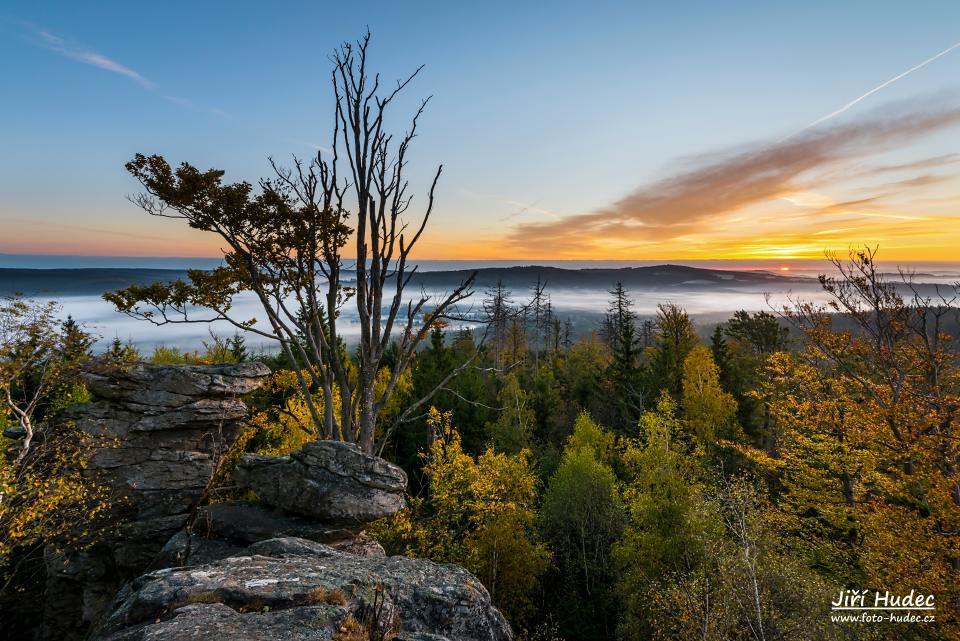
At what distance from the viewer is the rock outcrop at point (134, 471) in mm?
14578

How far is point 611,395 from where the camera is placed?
38.5m

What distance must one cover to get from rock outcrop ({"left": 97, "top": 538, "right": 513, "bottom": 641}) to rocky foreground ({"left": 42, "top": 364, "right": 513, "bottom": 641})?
0.06 feet


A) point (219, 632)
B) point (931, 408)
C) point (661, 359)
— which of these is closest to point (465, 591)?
point (219, 632)

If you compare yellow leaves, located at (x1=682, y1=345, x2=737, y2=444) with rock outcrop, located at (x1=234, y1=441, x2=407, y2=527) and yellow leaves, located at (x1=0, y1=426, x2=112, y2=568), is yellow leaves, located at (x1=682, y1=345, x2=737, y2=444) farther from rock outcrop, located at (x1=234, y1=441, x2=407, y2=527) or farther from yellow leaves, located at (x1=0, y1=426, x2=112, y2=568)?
yellow leaves, located at (x1=0, y1=426, x2=112, y2=568)

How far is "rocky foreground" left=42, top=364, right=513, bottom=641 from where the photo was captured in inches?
190

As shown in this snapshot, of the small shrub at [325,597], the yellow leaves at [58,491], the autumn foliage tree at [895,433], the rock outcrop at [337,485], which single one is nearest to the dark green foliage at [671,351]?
the autumn foliage tree at [895,433]

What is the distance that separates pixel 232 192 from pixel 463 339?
50.6 metres

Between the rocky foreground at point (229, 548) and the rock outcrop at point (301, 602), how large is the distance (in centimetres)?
2

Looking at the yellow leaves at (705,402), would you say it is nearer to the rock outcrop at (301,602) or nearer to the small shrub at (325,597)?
the rock outcrop at (301,602)

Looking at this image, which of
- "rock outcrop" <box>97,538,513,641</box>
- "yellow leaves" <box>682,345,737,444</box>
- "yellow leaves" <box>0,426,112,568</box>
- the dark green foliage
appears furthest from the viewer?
the dark green foliage

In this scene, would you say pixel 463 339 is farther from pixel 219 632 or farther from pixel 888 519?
pixel 219 632

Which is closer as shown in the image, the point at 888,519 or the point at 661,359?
the point at 888,519

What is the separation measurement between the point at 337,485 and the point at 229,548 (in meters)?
3.03

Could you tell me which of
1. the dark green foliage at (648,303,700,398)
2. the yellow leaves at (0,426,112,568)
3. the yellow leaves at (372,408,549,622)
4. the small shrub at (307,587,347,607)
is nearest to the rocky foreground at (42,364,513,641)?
the small shrub at (307,587,347,607)
